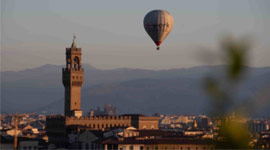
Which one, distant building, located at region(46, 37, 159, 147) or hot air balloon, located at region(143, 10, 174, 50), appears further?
distant building, located at region(46, 37, 159, 147)

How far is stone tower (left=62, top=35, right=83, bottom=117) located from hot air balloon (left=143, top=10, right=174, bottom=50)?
29.9 meters

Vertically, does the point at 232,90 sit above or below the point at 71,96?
below

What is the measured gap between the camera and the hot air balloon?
299 feet

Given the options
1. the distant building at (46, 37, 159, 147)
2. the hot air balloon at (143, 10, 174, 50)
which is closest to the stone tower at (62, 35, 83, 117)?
the distant building at (46, 37, 159, 147)

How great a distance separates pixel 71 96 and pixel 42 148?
34.3m

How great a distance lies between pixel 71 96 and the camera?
11981 centimetres

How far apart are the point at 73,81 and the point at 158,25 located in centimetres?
3327

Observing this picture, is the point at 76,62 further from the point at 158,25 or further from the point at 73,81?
the point at 158,25

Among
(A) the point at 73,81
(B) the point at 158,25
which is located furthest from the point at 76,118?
(B) the point at 158,25

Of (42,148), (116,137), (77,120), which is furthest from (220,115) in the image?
(77,120)

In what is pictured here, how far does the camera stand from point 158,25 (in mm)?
91500

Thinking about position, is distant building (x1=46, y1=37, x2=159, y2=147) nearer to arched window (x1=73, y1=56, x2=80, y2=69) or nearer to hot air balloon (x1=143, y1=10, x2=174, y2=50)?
arched window (x1=73, y1=56, x2=80, y2=69)

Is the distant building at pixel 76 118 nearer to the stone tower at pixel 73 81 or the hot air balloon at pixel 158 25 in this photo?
the stone tower at pixel 73 81

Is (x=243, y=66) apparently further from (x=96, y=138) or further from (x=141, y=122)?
(x=141, y=122)
